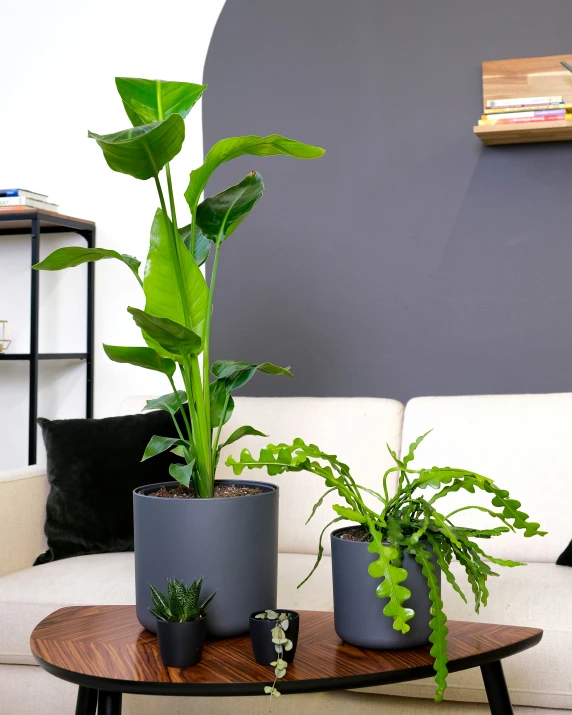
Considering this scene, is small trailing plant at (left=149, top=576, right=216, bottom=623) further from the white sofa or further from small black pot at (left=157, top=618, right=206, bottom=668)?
the white sofa

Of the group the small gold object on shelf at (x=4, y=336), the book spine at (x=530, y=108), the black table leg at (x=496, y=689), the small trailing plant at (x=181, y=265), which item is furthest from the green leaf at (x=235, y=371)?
the small gold object on shelf at (x=4, y=336)

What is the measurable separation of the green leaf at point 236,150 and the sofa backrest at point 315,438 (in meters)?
1.06

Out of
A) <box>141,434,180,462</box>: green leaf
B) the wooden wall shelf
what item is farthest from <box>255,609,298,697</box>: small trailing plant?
the wooden wall shelf

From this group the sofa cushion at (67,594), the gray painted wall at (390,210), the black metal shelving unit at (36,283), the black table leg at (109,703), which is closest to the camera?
the black table leg at (109,703)

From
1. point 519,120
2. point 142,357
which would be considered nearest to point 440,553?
point 142,357

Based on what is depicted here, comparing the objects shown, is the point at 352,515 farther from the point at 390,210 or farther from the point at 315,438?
the point at 390,210

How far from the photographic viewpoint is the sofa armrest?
6.88ft

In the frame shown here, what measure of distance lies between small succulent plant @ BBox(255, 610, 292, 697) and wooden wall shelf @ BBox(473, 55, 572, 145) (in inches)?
69.7

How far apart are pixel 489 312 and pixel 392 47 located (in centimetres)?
91

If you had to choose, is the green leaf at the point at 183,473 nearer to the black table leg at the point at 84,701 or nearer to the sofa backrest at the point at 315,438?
the black table leg at the point at 84,701

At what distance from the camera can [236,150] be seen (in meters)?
1.32

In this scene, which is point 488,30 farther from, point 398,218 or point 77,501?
point 77,501

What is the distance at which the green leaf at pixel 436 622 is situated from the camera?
1060 mm

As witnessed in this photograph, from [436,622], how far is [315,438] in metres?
1.24
